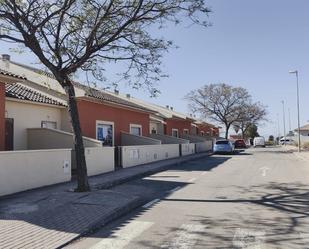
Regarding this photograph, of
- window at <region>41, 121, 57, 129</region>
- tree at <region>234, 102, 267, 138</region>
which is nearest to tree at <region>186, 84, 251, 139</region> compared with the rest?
tree at <region>234, 102, 267, 138</region>

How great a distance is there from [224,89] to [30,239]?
6570cm

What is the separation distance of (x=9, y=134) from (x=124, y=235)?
13699mm

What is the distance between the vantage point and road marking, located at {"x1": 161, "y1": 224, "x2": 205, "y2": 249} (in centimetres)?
781

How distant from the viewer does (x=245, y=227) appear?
30.7 ft

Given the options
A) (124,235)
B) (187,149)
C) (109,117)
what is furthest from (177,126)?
(124,235)

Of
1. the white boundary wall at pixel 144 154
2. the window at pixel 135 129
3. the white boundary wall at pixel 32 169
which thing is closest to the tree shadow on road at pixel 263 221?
the white boundary wall at pixel 32 169

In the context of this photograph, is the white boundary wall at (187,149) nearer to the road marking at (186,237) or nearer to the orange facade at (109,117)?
the orange facade at (109,117)

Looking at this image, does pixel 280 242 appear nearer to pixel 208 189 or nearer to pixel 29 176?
pixel 208 189

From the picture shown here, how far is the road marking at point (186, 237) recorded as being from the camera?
781 cm

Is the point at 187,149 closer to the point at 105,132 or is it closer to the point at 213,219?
the point at 105,132

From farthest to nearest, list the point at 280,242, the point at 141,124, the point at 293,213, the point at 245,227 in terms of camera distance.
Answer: the point at 141,124
the point at 293,213
the point at 245,227
the point at 280,242

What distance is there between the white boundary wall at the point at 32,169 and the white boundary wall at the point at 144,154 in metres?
7.78

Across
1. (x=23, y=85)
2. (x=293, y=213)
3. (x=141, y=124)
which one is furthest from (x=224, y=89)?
(x=293, y=213)

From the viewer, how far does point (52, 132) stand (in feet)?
72.7
